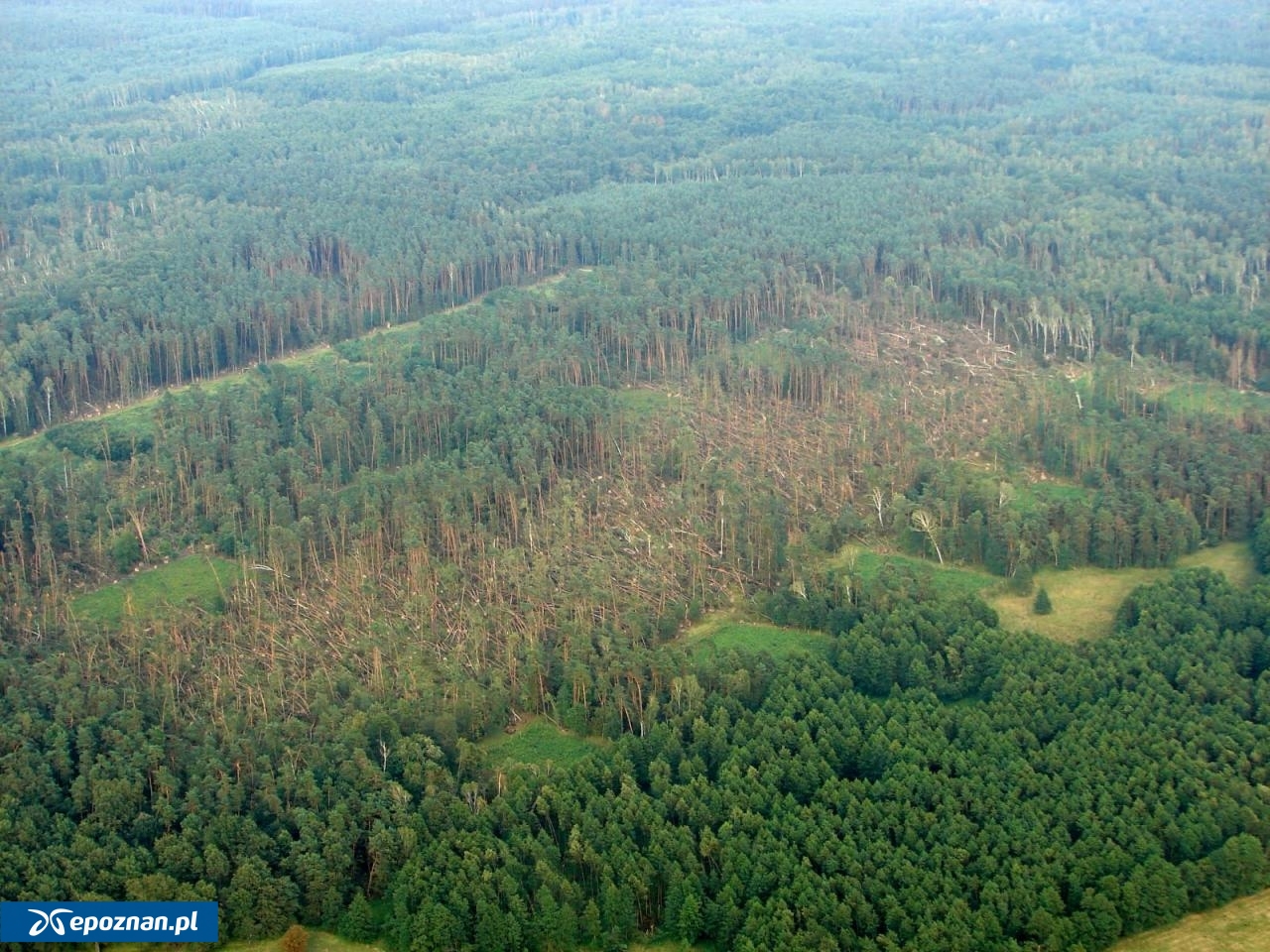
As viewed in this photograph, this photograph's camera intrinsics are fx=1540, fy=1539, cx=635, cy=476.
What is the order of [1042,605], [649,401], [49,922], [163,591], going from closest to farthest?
1. [49,922]
2. [1042,605]
3. [163,591]
4. [649,401]

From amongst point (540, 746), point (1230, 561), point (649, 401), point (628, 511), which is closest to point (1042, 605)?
point (1230, 561)

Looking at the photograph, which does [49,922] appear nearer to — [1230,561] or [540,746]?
[540,746]

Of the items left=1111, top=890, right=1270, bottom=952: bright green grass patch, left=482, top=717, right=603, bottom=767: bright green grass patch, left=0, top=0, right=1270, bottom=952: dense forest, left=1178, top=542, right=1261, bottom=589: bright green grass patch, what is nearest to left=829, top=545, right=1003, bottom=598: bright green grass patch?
left=0, top=0, right=1270, bottom=952: dense forest

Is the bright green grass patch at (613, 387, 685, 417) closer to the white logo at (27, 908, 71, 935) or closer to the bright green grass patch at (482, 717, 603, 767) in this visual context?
the bright green grass patch at (482, 717, 603, 767)

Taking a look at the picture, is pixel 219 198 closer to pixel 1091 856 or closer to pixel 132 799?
pixel 132 799

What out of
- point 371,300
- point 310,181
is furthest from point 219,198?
point 371,300

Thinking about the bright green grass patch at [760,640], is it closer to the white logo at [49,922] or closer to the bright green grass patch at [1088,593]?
the bright green grass patch at [1088,593]

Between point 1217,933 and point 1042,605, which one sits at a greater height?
point 1042,605
